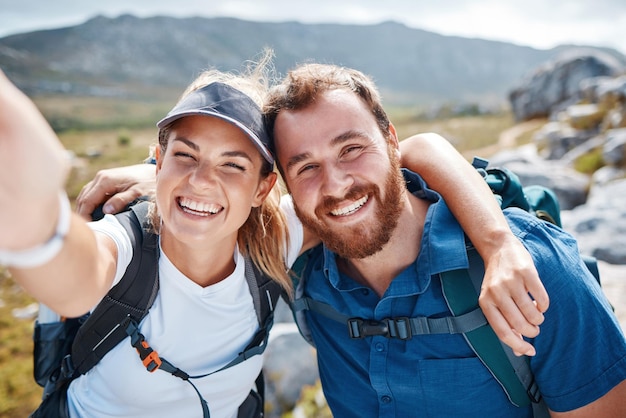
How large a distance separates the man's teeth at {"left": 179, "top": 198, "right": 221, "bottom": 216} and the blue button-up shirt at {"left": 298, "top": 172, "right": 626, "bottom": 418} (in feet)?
2.48

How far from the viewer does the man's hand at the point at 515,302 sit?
5.52 ft

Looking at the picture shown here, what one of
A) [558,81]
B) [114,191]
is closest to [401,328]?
[114,191]

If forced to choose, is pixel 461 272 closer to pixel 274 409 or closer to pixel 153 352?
pixel 153 352

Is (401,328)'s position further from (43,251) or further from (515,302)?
(43,251)

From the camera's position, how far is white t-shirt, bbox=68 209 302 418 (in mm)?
2121

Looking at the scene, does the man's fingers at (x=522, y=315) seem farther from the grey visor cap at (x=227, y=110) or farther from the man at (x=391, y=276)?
the grey visor cap at (x=227, y=110)

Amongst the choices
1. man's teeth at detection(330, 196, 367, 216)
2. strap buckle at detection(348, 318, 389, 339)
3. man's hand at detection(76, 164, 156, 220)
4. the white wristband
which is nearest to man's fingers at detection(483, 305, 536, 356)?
strap buckle at detection(348, 318, 389, 339)

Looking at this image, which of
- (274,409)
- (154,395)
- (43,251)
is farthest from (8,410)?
(43,251)

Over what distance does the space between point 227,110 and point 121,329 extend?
1248 mm

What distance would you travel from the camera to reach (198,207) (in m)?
2.11

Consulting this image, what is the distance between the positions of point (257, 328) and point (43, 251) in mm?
1687

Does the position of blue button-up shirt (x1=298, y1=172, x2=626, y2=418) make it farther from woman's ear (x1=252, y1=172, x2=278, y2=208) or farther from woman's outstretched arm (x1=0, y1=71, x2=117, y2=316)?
woman's outstretched arm (x1=0, y1=71, x2=117, y2=316)

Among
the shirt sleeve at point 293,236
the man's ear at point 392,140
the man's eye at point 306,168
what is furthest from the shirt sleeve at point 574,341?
the shirt sleeve at point 293,236

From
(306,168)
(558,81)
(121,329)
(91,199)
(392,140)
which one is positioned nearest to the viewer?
(121,329)
